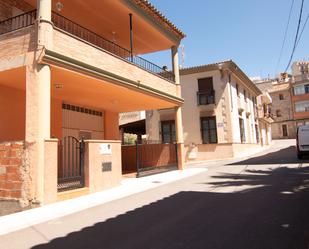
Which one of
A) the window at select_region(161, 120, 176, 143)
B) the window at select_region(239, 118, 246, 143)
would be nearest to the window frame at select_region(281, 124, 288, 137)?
the window at select_region(239, 118, 246, 143)

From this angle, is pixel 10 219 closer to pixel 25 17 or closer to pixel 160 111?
pixel 25 17

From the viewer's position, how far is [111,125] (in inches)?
695

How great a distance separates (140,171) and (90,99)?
415cm

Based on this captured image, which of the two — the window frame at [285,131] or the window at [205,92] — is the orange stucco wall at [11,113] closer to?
the window at [205,92]

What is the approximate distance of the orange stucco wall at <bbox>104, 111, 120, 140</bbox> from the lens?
17.3 m

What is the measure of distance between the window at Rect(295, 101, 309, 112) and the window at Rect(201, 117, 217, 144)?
35.0 m

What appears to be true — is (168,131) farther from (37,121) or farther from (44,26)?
(37,121)

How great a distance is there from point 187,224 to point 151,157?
36.3 feet

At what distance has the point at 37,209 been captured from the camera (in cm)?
767

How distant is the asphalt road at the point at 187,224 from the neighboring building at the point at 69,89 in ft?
6.96

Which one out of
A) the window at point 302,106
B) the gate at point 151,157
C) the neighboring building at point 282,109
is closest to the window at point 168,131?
the gate at point 151,157

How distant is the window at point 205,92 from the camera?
83.3 ft

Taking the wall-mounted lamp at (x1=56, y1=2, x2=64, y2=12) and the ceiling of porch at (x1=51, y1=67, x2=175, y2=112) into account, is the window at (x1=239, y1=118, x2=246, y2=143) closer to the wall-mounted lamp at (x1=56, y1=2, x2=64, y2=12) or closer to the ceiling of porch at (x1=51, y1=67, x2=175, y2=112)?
the ceiling of porch at (x1=51, y1=67, x2=175, y2=112)

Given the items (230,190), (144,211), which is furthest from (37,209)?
(230,190)
